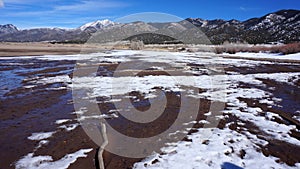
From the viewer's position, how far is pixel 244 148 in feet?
18.1

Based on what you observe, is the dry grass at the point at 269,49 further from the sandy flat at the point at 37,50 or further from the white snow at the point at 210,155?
the white snow at the point at 210,155

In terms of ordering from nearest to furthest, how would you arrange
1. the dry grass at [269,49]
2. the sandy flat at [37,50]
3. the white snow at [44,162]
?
the white snow at [44,162]
the dry grass at [269,49]
the sandy flat at [37,50]

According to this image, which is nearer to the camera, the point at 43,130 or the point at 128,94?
the point at 43,130

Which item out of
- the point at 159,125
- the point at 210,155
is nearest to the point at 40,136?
the point at 159,125

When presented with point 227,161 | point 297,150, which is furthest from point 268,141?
point 227,161

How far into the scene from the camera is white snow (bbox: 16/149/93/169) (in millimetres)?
4668

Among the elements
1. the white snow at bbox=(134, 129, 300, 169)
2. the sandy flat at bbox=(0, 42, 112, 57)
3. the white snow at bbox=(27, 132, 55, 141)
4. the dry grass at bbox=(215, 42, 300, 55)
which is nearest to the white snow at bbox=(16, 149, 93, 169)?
the white snow at bbox=(27, 132, 55, 141)

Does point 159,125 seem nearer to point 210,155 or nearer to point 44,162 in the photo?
point 210,155

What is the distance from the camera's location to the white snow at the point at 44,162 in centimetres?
467

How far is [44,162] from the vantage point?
15.8 feet

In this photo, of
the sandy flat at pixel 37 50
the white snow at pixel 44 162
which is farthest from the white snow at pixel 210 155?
the sandy flat at pixel 37 50

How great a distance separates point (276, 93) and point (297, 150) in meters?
6.79

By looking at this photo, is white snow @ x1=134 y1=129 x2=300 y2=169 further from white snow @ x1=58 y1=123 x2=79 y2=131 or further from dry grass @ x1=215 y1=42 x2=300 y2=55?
dry grass @ x1=215 y1=42 x2=300 y2=55

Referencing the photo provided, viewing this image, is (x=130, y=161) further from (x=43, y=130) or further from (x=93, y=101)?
(x=93, y=101)
